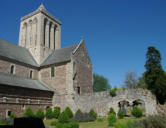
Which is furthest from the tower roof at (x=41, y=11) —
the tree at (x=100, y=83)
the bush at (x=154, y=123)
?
the bush at (x=154, y=123)

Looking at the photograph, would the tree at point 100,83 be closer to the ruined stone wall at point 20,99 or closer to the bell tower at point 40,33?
the bell tower at point 40,33

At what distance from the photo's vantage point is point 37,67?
103 ft

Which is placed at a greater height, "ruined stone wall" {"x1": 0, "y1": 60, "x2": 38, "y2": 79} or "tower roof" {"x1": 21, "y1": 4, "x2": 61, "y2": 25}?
"tower roof" {"x1": 21, "y1": 4, "x2": 61, "y2": 25}

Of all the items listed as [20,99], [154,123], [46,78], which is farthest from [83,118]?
[46,78]

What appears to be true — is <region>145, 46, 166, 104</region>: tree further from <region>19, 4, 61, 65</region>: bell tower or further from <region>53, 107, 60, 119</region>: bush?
<region>19, 4, 61, 65</region>: bell tower

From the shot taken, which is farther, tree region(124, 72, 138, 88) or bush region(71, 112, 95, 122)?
tree region(124, 72, 138, 88)

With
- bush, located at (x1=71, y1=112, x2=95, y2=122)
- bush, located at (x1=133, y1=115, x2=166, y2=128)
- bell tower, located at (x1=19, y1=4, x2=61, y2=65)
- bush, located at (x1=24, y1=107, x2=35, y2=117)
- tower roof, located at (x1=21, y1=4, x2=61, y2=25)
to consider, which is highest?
tower roof, located at (x1=21, y1=4, x2=61, y2=25)

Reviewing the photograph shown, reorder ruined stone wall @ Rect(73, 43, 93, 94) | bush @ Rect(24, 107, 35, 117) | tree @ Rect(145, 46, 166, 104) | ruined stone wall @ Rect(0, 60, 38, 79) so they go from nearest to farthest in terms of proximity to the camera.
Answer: bush @ Rect(24, 107, 35, 117) → ruined stone wall @ Rect(0, 60, 38, 79) → tree @ Rect(145, 46, 166, 104) → ruined stone wall @ Rect(73, 43, 93, 94)

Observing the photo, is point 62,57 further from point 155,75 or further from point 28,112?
point 155,75

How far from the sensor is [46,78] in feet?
99.3

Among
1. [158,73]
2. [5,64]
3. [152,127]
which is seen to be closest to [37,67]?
[5,64]

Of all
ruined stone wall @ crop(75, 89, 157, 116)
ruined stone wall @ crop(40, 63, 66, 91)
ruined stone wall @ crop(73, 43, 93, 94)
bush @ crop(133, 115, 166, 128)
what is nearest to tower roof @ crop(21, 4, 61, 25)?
ruined stone wall @ crop(73, 43, 93, 94)

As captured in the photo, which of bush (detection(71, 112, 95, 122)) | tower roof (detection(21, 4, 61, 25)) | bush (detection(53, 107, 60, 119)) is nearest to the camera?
bush (detection(71, 112, 95, 122))

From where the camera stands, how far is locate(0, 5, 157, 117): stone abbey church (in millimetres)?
21719
